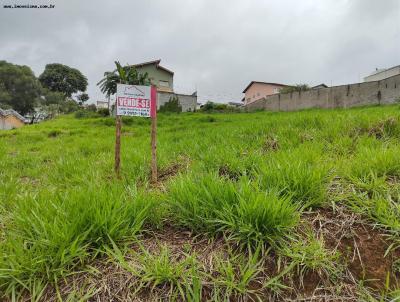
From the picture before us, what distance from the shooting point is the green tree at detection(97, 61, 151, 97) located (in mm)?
2689

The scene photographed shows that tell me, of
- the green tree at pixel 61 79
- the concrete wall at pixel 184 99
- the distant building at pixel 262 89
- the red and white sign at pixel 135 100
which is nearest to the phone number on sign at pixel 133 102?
the red and white sign at pixel 135 100

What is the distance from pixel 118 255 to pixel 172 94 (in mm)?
28461

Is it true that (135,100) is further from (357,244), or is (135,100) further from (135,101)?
(357,244)

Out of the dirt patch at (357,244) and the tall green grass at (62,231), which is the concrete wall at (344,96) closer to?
the dirt patch at (357,244)

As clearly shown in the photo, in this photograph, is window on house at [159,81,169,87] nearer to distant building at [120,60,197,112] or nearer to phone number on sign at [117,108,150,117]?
distant building at [120,60,197,112]

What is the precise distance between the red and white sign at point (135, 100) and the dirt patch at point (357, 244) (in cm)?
185

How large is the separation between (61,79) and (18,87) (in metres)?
12.6

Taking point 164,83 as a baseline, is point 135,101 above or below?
below

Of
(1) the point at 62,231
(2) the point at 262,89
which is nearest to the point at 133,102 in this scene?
(1) the point at 62,231

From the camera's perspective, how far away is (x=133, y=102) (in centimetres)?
262

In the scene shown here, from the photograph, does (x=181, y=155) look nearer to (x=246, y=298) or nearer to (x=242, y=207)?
(x=242, y=207)

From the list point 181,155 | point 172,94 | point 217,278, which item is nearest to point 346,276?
point 217,278

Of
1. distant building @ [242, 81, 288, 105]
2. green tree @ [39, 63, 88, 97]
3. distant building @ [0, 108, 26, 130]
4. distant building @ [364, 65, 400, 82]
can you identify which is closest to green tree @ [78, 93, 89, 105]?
green tree @ [39, 63, 88, 97]

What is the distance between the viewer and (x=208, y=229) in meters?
1.62
